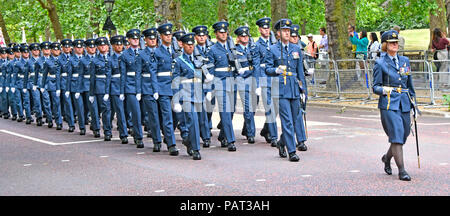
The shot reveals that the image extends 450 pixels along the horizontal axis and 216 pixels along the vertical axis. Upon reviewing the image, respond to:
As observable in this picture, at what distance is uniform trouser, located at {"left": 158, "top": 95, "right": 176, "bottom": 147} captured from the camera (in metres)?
12.8

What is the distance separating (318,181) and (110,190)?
8.15 ft

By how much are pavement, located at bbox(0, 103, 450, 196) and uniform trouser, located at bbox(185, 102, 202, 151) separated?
29 cm

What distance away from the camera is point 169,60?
43.2 ft

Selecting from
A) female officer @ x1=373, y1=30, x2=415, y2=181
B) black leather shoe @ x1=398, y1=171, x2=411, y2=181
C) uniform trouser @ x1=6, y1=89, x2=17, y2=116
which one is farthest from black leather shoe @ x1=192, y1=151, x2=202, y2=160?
uniform trouser @ x1=6, y1=89, x2=17, y2=116

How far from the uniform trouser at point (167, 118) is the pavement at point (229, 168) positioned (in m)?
0.29

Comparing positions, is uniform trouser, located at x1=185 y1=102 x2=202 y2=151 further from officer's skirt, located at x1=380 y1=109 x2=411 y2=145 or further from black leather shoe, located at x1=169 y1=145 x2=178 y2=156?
officer's skirt, located at x1=380 y1=109 x2=411 y2=145

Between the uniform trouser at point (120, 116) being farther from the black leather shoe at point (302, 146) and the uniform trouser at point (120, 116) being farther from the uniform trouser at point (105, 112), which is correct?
the black leather shoe at point (302, 146)

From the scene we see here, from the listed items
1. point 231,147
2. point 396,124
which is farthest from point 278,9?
point 396,124

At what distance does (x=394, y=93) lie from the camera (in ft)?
32.2

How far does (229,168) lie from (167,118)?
2.23 metres

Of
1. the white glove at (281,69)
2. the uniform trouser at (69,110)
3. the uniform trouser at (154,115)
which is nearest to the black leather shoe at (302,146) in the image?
the white glove at (281,69)

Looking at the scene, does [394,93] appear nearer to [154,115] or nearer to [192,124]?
[192,124]

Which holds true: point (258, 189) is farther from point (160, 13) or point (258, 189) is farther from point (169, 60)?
point (160, 13)

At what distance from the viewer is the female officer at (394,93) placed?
970 cm
